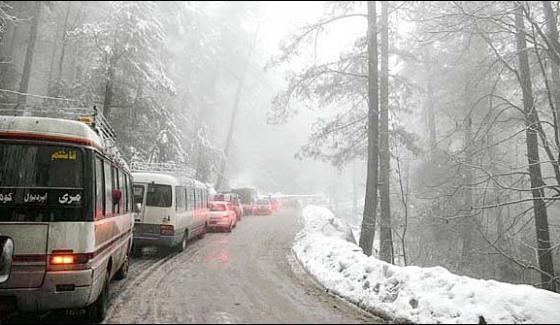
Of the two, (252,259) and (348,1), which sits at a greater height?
(348,1)

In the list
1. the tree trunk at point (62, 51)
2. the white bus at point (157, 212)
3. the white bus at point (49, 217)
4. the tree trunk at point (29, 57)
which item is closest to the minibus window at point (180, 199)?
the white bus at point (157, 212)

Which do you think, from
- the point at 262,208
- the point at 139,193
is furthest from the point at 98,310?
the point at 262,208

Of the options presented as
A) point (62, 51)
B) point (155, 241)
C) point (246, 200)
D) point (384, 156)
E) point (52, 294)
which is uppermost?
point (62, 51)

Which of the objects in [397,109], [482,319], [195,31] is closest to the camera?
[482,319]

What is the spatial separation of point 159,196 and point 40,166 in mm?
7712

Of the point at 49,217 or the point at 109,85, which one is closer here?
the point at 49,217

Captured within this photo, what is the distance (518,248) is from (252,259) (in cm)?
1214

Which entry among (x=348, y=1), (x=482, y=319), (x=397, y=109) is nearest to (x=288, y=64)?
(x=348, y=1)

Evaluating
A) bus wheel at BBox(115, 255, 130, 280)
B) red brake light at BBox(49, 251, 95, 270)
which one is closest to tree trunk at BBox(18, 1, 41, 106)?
bus wheel at BBox(115, 255, 130, 280)

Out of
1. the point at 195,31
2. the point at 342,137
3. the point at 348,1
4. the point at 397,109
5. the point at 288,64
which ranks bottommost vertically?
the point at 342,137

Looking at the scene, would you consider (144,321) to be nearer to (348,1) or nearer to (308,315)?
(308,315)

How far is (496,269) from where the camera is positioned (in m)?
17.2

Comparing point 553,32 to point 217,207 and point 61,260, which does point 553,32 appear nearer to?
point 61,260

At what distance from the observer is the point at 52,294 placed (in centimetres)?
563
